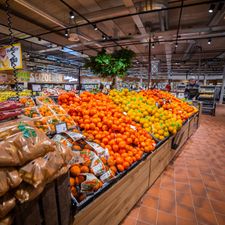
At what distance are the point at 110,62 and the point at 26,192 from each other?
4.29 meters

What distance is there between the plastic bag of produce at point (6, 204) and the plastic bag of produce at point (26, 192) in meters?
0.02

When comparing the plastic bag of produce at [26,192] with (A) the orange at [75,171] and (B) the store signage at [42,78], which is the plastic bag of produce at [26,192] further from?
(B) the store signage at [42,78]

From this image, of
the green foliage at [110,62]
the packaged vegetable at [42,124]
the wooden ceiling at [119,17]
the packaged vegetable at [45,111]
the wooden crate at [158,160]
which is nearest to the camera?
the packaged vegetable at [42,124]

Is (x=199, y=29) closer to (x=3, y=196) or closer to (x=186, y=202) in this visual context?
(x=186, y=202)

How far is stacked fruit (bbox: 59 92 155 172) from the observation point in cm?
180

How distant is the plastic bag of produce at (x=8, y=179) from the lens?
677 millimetres

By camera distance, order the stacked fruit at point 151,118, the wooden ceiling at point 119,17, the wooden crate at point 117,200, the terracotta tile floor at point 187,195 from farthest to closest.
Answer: the wooden ceiling at point 119,17
the stacked fruit at point 151,118
the terracotta tile floor at point 187,195
the wooden crate at point 117,200

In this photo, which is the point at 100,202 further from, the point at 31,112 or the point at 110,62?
the point at 110,62

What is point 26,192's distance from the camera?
76 centimetres

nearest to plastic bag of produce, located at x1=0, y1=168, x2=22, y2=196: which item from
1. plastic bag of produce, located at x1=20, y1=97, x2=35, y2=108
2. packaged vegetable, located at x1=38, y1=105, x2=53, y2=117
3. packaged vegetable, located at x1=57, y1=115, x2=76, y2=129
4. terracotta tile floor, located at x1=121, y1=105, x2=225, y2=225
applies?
packaged vegetable, located at x1=57, y1=115, x2=76, y2=129

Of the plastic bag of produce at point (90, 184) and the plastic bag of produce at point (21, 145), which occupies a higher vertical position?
the plastic bag of produce at point (21, 145)

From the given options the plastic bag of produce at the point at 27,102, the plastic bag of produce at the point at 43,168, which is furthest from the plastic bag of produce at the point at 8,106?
the plastic bag of produce at the point at 27,102

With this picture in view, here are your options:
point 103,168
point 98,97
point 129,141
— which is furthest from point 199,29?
point 103,168

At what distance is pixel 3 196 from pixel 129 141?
5.03 ft
